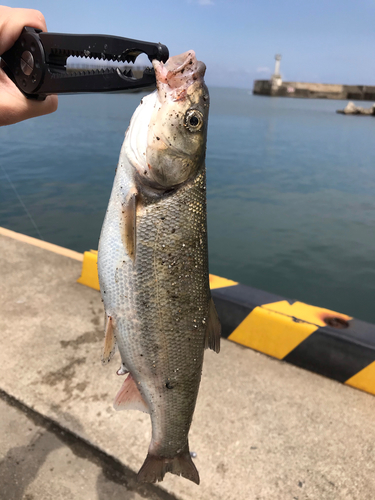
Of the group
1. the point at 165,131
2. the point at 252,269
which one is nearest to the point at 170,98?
the point at 165,131

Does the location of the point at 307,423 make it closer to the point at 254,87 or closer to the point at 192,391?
the point at 192,391

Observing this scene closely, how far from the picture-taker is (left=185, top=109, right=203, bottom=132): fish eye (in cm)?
164

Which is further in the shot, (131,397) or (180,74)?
(131,397)

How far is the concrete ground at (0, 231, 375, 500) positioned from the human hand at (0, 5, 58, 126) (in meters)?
2.39

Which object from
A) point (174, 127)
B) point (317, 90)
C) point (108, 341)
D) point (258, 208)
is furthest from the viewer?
point (317, 90)

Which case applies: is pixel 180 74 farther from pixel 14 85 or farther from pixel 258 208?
pixel 258 208

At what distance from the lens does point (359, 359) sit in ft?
11.1

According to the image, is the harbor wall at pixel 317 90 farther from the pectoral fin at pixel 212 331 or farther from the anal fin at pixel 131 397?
the anal fin at pixel 131 397

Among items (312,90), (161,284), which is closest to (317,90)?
(312,90)

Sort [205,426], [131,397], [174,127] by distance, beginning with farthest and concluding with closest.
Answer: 1. [205,426]
2. [131,397]
3. [174,127]

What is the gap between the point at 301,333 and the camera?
3607 mm

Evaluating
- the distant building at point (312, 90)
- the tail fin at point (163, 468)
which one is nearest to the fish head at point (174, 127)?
the tail fin at point (163, 468)

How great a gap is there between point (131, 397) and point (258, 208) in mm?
12578

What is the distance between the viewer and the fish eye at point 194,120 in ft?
5.39
